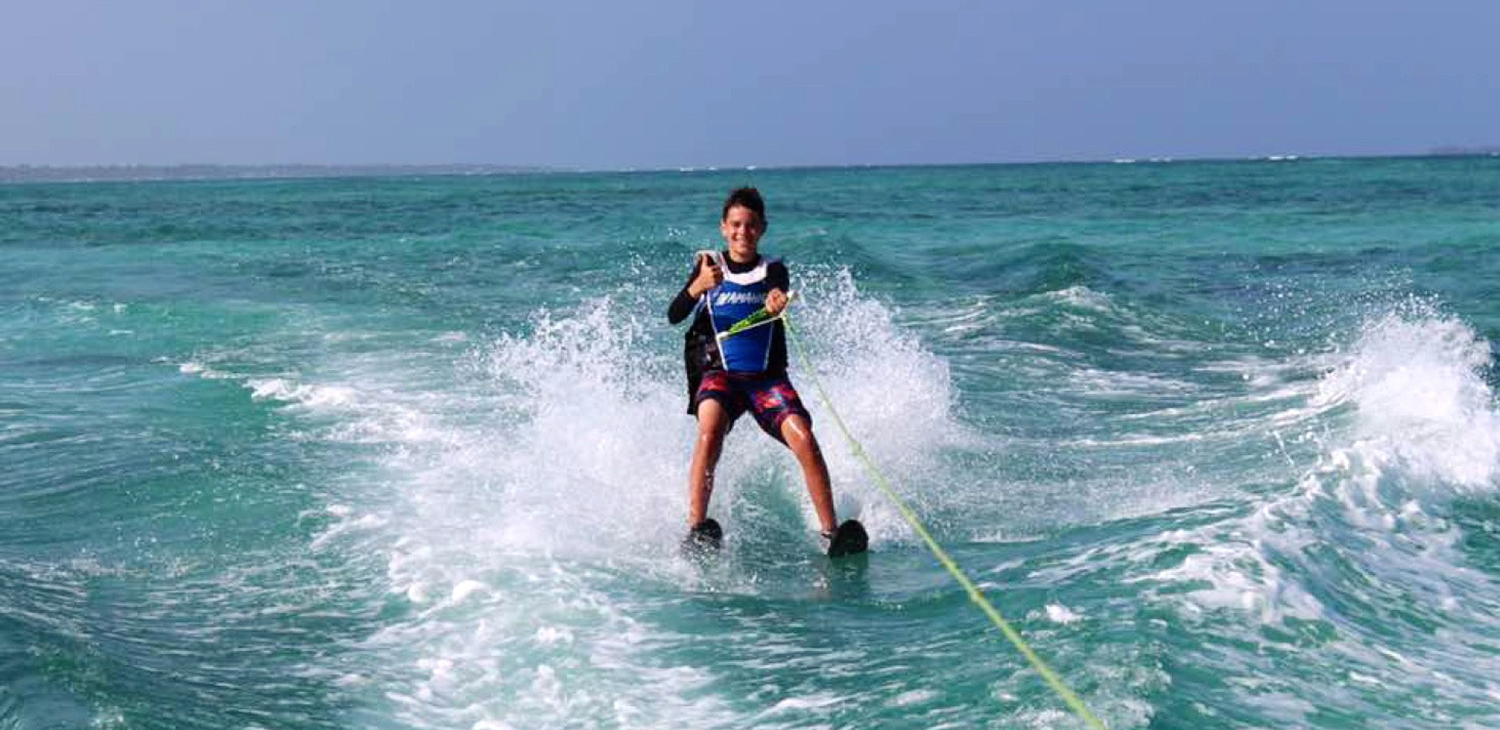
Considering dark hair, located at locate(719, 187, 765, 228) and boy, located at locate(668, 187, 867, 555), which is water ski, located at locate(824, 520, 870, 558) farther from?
dark hair, located at locate(719, 187, 765, 228)

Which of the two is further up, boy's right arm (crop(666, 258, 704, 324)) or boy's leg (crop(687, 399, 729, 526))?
boy's right arm (crop(666, 258, 704, 324))

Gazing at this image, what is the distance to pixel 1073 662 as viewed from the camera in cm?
505

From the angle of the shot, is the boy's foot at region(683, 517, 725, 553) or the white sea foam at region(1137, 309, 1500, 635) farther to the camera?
the boy's foot at region(683, 517, 725, 553)

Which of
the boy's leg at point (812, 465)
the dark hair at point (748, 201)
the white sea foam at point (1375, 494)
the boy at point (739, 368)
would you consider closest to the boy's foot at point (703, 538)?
the boy at point (739, 368)

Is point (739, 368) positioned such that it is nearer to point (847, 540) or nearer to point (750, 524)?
point (750, 524)

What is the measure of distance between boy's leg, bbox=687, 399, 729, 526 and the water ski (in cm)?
64

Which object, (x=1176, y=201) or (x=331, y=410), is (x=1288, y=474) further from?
(x=1176, y=201)

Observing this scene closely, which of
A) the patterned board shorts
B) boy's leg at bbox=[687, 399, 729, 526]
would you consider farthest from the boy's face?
boy's leg at bbox=[687, 399, 729, 526]

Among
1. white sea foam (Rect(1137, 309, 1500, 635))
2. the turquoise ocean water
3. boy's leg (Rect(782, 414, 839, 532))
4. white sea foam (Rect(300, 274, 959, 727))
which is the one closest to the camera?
the turquoise ocean water

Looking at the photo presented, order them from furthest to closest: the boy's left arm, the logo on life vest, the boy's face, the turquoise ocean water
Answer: the logo on life vest < the boy's face < the boy's left arm < the turquoise ocean water

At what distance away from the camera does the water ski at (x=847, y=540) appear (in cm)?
713

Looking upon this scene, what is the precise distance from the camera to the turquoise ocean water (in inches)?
204

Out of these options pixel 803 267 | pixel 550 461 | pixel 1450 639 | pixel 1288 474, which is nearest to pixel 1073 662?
pixel 1450 639

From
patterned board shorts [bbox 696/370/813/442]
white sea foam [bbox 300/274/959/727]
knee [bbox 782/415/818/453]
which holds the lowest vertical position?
white sea foam [bbox 300/274/959/727]
